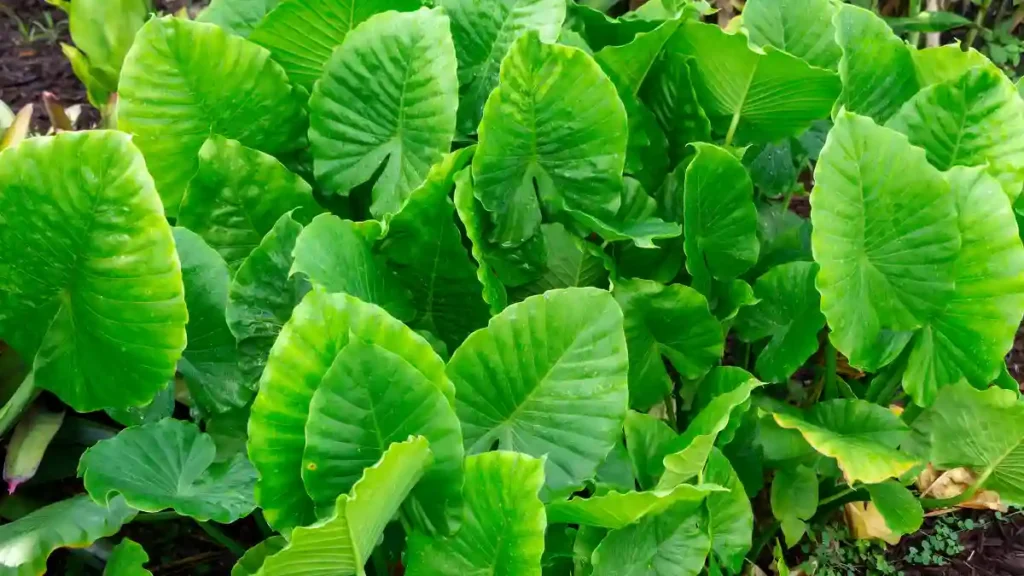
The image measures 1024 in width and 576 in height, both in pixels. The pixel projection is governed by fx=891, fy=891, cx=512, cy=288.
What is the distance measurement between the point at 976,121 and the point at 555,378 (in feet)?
2.05

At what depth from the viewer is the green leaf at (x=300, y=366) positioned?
69 cm

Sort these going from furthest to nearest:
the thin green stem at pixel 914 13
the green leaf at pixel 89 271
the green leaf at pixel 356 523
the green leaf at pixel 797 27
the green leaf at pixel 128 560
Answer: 1. the thin green stem at pixel 914 13
2. the green leaf at pixel 797 27
3. the green leaf at pixel 128 560
4. the green leaf at pixel 89 271
5. the green leaf at pixel 356 523

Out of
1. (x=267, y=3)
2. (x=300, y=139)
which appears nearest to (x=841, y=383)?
(x=300, y=139)

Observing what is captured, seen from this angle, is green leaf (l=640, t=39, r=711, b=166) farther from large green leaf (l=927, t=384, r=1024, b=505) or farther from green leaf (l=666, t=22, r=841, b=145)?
large green leaf (l=927, t=384, r=1024, b=505)

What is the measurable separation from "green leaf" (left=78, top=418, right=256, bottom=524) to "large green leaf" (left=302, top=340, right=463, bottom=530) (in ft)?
0.34

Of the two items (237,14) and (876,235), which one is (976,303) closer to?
(876,235)

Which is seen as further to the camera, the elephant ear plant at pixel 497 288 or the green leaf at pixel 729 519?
the green leaf at pixel 729 519

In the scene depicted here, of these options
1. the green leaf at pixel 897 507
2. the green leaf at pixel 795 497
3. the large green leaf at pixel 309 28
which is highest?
the large green leaf at pixel 309 28

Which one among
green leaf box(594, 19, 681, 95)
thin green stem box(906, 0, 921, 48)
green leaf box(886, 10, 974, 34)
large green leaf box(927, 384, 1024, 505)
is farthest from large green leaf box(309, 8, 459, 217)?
thin green stem box(906, 0, 921, 48)

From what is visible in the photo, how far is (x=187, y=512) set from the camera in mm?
745

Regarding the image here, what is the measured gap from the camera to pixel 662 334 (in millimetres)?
1081

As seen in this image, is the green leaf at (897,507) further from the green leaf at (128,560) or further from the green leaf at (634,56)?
the green leaf at (128,560)

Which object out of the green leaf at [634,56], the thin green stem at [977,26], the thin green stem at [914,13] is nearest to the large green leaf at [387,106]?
the green leaf at [634,56]

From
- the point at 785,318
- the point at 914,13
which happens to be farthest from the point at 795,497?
the point at 914,13
